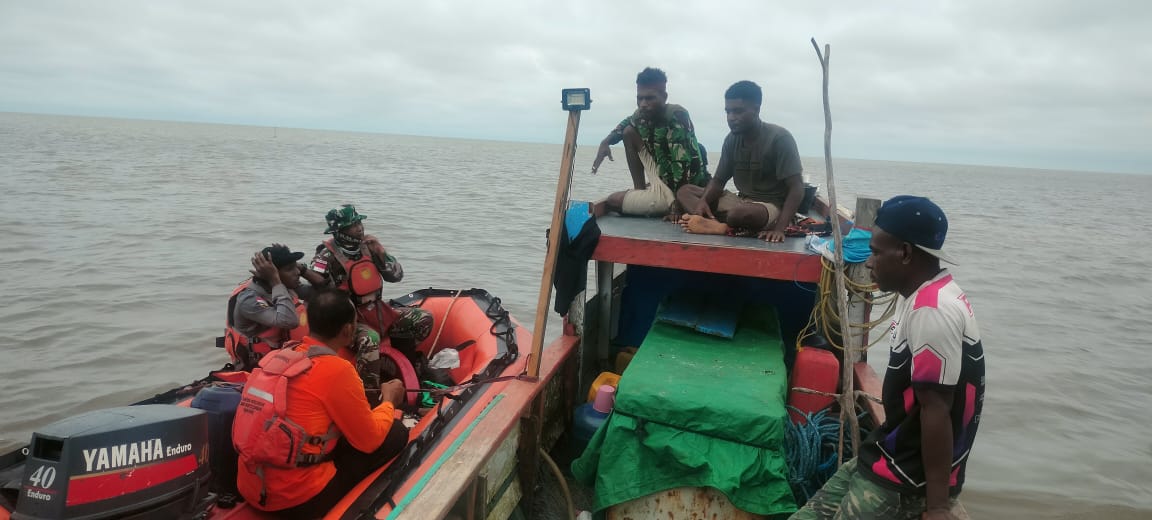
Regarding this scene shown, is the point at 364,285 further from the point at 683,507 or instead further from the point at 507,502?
the point at 683,507

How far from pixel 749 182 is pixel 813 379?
164 centimetres

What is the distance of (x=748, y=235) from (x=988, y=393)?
5104 millimetres

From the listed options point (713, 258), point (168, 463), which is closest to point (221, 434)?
point (168, 463)

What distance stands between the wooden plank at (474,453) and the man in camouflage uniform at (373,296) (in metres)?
1.12

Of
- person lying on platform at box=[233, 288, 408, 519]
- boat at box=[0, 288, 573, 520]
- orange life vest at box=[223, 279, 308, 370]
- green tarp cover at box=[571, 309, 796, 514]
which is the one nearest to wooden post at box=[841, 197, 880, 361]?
green tarp cover at box=[571, 309, 796, 514]

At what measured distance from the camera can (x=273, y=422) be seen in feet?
7.82

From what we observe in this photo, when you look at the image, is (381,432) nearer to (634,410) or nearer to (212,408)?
→ (212,408)

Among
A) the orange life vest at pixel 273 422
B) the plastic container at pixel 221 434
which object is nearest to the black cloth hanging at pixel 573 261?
the orange life vest at pixel 273 422

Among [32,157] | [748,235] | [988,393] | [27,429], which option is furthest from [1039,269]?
[32,157]

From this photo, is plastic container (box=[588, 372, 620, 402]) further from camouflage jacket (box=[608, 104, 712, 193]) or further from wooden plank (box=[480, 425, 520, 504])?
camouflage jacket (box=[608, 104, 712, 193])

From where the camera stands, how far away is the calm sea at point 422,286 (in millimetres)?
5977

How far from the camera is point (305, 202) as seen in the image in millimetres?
18422

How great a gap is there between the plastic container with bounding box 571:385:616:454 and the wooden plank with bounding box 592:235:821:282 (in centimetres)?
71

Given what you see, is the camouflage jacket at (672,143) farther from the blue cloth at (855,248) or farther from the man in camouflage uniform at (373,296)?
the man in camouflage uniform at (373,296)
